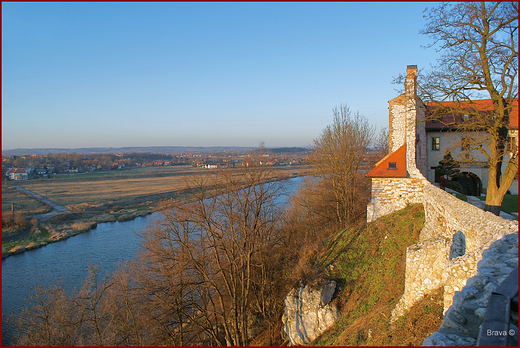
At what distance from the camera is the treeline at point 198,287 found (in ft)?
46.7

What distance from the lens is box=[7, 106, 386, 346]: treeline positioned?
14234mm

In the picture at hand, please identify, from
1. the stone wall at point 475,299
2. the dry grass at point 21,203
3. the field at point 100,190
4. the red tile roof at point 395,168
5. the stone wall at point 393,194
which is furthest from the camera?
the field at point 100,190

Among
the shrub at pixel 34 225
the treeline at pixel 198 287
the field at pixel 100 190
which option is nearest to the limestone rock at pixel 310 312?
the treeline at pixel 198 287

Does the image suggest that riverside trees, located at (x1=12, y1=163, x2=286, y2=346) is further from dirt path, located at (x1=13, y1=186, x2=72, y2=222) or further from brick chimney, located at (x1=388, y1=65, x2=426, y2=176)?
dirt path, located at (x1=13, y1=186, x2=72, y2=222)

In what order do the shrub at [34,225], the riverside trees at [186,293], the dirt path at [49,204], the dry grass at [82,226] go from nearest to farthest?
the riverside trees at [186,293], the shrub at [34,225], the dry grass at [82,226], the dirt path at [49,204]

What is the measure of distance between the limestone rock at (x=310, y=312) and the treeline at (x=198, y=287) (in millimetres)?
1977

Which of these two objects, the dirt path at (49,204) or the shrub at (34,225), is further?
the dirt path at (49,204)

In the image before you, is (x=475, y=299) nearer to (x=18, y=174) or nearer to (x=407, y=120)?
(x=407, y=120)

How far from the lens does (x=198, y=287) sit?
15281 mm

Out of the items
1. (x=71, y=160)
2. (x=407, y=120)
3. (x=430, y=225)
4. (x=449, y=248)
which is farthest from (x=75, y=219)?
(x=449, y=248)

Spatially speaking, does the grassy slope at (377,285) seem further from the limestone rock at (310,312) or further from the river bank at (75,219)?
the river bank at (75,219)

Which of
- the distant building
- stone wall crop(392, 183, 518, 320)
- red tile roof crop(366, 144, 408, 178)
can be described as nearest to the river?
red tile roof crop(366, 144, 408, 178)

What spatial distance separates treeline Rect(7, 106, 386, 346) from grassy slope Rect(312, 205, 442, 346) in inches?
108

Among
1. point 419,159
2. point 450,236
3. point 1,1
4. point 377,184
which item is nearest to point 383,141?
point 419,159
